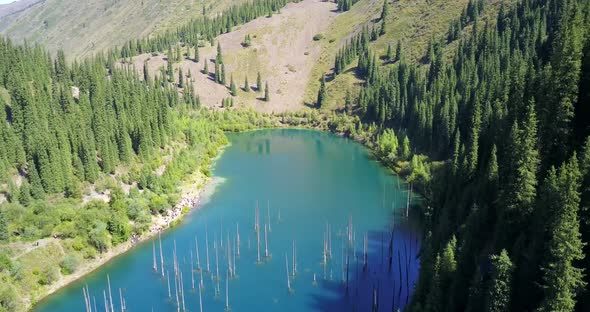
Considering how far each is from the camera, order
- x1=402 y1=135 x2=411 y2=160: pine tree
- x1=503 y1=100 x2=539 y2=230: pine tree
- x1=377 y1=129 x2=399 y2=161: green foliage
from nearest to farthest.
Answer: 1. x1=503 y1=100 x2=539 y2=230: pine tree
2. x1=402 y1=135 x2=411 y2=160: pine tree
3. x1=377 y1=129 x2=399 y2=161: green foliage

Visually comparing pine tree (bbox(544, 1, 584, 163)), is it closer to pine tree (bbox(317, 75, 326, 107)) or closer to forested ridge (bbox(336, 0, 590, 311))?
forested ridge (bbox(336, 0, 590, 311))

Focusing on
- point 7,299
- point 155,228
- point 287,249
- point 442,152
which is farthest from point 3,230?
point 442,152

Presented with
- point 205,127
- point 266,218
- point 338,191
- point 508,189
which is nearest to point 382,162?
point 338,191

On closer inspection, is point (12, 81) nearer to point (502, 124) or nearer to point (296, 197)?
point (296, 197)

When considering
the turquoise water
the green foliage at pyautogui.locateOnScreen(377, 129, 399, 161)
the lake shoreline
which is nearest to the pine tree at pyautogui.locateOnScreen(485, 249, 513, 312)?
the turquoise water

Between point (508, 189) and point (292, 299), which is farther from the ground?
point (508, 189)

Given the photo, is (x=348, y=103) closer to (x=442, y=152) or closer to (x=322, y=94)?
(x=322, y=94)
